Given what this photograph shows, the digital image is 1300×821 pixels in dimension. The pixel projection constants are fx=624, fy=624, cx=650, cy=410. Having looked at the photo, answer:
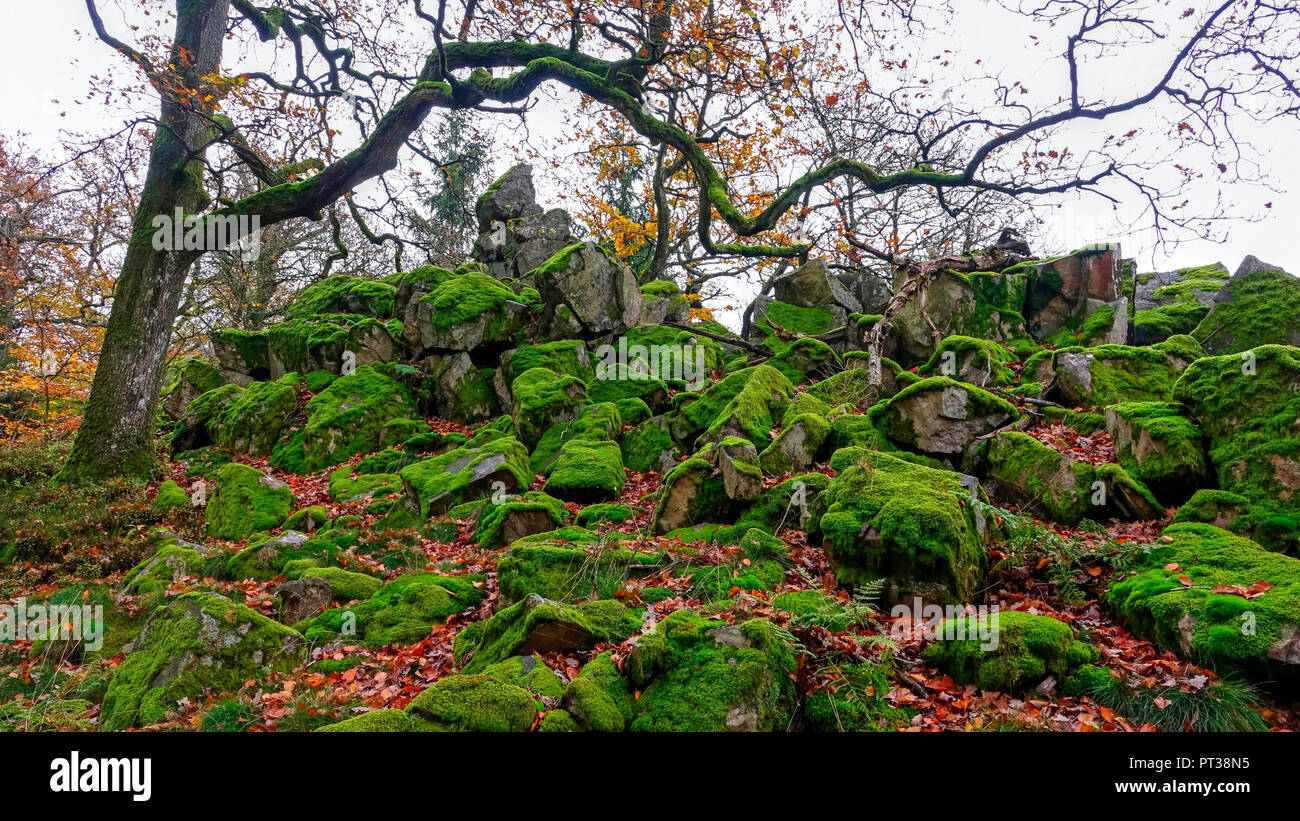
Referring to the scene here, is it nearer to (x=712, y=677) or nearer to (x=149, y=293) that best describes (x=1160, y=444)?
(x=712, y=677)

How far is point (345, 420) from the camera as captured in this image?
11.5m

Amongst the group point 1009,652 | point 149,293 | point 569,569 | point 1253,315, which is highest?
point 149,293

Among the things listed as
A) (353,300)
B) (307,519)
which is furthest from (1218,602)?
(353,300)

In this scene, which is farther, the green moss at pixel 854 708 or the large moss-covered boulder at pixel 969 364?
the large moss-covered boulder at pixel 969 364

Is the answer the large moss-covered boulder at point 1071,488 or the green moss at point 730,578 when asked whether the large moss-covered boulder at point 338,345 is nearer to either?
the green moss at point 730,578

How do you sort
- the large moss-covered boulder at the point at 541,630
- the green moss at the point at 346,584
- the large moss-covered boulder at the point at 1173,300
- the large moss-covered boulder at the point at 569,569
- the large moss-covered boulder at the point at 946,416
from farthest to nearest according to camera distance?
the large moss-covered boulder at the point at 1173,300
the large moss-covered boulder at the point at 946,416
the green moss at the point at 346,584
the large moss-covered boulder at the point at 569,569
the large moss-covered boulder at the point at 541,630

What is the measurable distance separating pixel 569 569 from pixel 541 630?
5.10 ft

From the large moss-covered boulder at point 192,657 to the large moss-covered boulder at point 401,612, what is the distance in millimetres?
414

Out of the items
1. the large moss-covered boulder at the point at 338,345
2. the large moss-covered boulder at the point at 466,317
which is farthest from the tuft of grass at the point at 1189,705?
the large moss-covered boulder at the point at 338,345

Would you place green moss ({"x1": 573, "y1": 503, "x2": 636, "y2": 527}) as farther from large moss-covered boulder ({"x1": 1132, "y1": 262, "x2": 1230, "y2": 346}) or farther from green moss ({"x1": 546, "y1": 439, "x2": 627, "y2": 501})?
large moss-covered boulder ({"x1": 1132, "y1": 262, "x2": 1230, "y2": 346})

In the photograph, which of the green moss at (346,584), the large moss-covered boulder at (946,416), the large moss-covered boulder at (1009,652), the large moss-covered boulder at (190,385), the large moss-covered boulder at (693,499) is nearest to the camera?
the large moss-covered boulder at (1009,652)

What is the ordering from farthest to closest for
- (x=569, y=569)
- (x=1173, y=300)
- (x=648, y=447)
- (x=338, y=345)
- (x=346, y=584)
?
(x=338, y=345), (x=1173, y=300), (x=648, y=447), (x=346, y=584), (x=569, y=569)

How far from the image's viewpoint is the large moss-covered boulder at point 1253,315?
9.75 metres

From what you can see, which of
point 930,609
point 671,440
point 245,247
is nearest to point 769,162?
point 671,440
